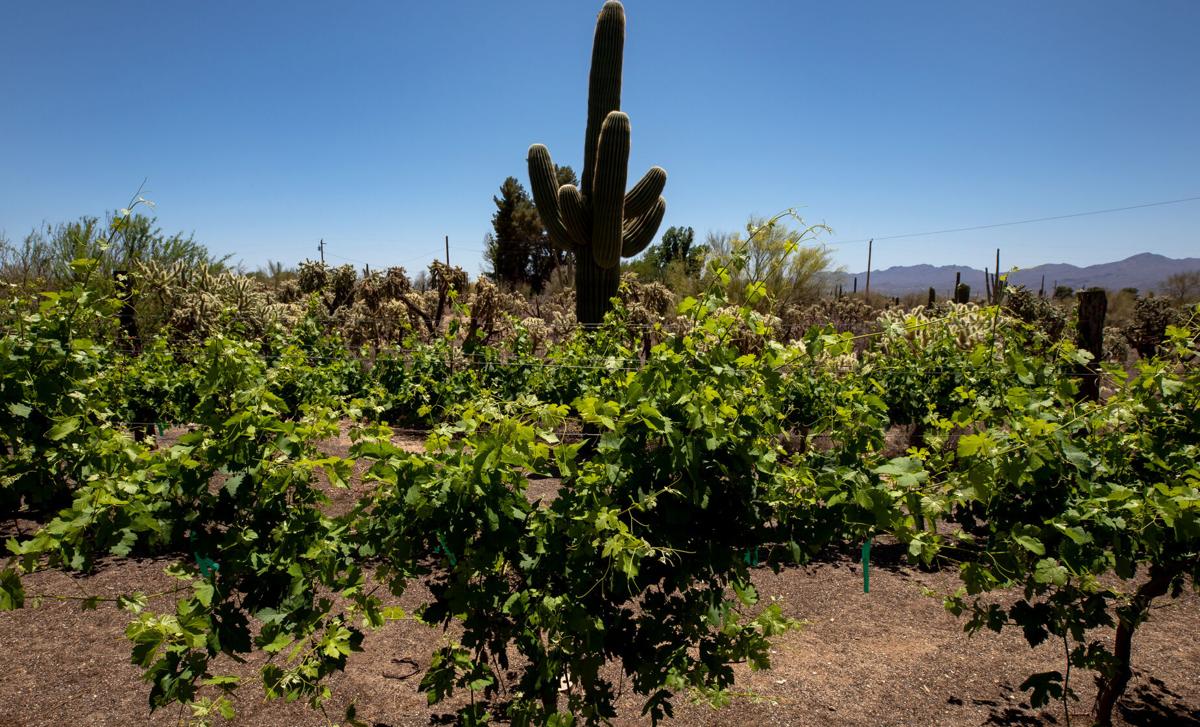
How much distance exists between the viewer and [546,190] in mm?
13023

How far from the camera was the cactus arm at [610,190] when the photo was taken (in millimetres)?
11539

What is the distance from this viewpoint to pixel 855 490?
169 cm

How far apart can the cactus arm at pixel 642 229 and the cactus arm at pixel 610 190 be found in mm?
1113

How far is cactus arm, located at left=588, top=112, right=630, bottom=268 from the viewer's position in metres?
11.5

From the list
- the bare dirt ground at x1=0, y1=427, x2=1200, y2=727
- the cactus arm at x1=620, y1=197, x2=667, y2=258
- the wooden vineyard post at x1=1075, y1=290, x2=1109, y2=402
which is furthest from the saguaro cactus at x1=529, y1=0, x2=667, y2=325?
the bare dirt ground at x1=0, y1=427, x2=1200, y2=727

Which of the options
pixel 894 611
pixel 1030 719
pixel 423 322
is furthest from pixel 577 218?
pixel 1030 719

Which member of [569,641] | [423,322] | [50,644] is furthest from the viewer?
[423,322]

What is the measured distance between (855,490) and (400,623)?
303 centimetres

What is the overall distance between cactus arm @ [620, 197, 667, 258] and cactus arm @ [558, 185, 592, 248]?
44.7 inches

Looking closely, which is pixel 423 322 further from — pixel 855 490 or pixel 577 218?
pixel 855 490

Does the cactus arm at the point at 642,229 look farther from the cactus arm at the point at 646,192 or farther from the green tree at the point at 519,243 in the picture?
the green tree at the point at 519,243

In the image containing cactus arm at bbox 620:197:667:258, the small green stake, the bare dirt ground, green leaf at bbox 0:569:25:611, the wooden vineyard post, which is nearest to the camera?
green leaf at bbox 0:569:25:611

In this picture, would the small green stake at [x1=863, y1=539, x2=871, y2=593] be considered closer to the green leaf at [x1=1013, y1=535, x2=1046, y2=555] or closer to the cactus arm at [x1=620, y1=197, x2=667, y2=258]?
the green leaf at [x1=1013, y1=535, x2=1046, y2=555]

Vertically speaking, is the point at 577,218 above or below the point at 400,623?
above
